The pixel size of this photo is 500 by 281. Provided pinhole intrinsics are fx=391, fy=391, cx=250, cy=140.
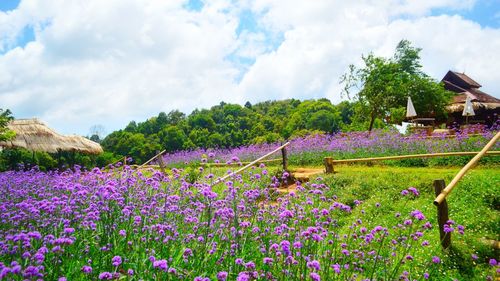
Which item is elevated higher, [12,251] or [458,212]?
[12,251]

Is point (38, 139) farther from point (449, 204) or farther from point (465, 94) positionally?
point (465, 94)

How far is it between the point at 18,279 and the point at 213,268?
154 centimetres

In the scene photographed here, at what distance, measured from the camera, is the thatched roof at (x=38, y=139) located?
1702cm

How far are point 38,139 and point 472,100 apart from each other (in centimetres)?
2680

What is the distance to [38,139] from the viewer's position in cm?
1759

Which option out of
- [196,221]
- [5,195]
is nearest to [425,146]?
[196,221]

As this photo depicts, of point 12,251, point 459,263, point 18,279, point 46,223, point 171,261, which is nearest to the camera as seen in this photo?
point 18,279

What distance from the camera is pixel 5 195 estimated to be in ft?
19.5

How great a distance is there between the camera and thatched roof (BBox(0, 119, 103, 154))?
670 inches

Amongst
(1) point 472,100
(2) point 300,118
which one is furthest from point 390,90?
(2) point 300,118

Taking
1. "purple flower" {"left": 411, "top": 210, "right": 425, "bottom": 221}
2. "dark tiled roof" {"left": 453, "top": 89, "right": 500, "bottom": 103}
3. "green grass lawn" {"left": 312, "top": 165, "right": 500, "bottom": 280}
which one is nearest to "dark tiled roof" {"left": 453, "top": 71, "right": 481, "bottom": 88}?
"dark tiled roof" {"left": 453, "top": 89, "right": 500, "bottom": 103}

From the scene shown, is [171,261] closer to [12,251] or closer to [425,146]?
[12,251]

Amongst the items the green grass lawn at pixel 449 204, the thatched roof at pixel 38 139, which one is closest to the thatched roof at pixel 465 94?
the green grass lawn at pixel 449 204

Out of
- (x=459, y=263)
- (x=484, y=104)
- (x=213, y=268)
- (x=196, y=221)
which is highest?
(x=484, y=104)
